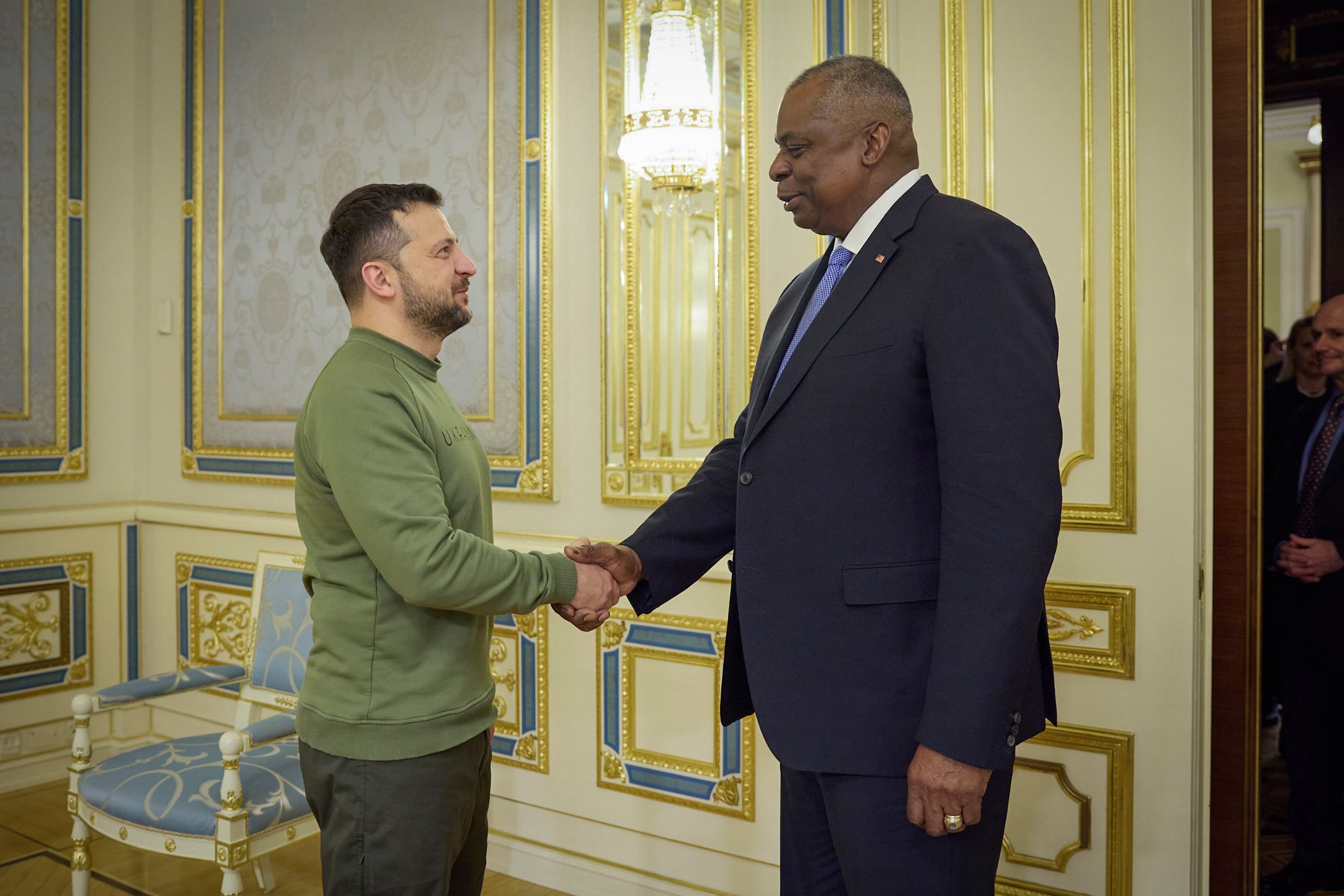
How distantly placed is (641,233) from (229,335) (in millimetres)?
1882

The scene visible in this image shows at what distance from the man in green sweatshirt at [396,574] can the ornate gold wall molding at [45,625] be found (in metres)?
2.64

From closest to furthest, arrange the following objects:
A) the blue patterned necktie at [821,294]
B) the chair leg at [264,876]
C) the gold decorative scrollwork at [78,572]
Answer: the blue patterned necktie at [821,294] → the chair leg at [264,876] → the gold decorative scrollwork at [78,572]

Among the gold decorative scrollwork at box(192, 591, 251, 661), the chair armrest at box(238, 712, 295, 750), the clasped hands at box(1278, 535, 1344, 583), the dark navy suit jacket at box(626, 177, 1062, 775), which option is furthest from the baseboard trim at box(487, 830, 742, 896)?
the clasped hands at box(1278, 535, 1344, 583)

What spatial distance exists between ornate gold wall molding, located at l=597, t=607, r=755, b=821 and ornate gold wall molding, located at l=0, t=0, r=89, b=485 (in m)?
2.37

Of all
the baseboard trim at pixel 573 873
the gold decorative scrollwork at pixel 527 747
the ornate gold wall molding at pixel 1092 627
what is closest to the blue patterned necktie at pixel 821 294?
the ornate gold wall molding at pixel 1092 627

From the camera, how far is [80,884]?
8.69 feet

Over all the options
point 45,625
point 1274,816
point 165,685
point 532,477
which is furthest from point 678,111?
point 45,625

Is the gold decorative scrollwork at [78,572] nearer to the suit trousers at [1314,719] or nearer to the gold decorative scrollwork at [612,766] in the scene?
the gold decorative scrollwork at [612,766]

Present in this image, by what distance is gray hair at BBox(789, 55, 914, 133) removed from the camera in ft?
4.85

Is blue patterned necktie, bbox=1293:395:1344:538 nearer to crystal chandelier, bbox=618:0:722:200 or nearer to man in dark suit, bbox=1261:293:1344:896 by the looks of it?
Result: man in dark suit, bbox=1261:293:1344:896

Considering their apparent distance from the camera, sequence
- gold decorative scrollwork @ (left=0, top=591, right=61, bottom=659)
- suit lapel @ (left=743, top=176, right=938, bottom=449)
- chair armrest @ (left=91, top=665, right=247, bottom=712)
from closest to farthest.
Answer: suit lapel @ (left=743, top=176, right=938, bottom=449), chair armrest @ (left=91, top=665, right=247, bottom=712), gold decorative scrollwork @ (left=0, top=591, right=61, bottom=659)

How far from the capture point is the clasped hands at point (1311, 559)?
2.84 metres

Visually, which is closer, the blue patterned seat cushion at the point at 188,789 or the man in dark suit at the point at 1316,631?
the blue patterned seat cushion at the point at 188,789

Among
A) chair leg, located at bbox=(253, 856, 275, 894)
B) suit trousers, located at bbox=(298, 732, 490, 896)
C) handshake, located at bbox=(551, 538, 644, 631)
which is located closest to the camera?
suit trousers, located at bbox=(298, 732, 490, 896)
